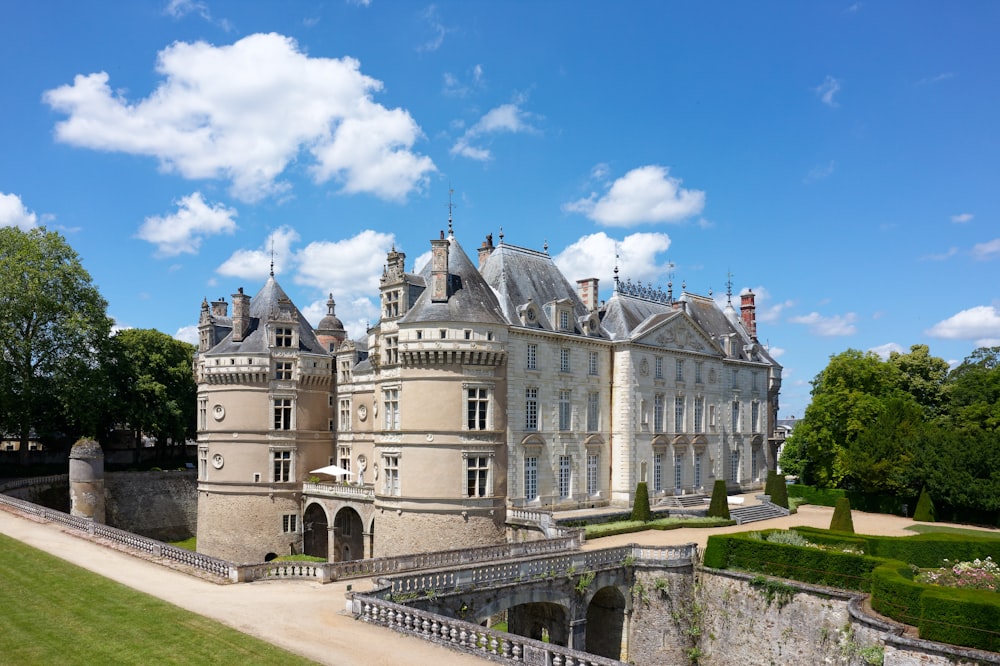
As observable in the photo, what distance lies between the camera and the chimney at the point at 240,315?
42.2 m

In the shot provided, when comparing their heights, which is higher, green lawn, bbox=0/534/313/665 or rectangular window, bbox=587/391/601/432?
rectangular window, bbox=587/391/601/432

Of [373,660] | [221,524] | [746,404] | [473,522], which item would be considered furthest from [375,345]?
[746,404]

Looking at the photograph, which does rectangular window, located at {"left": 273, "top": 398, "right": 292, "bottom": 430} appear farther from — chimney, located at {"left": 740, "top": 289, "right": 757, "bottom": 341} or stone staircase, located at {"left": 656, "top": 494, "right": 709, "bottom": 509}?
chimney, located at {"left": 740, "top": 289, "right": 757, "bottom": 341}

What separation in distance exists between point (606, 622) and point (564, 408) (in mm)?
11233

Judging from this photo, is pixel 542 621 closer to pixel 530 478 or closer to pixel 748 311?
pixel 530 478

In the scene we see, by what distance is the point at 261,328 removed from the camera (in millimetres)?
42750

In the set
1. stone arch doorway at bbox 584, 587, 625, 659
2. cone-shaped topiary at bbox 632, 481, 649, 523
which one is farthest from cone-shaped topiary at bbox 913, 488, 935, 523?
stone arch doorway at bbox 584, 587, 625, 659

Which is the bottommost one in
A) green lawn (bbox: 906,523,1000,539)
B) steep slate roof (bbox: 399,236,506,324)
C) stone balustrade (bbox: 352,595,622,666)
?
green lawn (bbox: 906,523,1000,539)

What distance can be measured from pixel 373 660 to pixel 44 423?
142ft

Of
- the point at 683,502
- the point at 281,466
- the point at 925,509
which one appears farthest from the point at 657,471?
the point at 281,466

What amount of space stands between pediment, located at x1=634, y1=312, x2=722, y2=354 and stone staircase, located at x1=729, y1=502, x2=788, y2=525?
907 centimetres

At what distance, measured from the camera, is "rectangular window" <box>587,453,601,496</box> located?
38594 millimetres

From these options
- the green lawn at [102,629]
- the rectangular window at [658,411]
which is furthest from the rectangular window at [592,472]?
the green lawn at [102,629]

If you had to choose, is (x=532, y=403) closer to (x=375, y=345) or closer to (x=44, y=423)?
(x=375, y=345)
